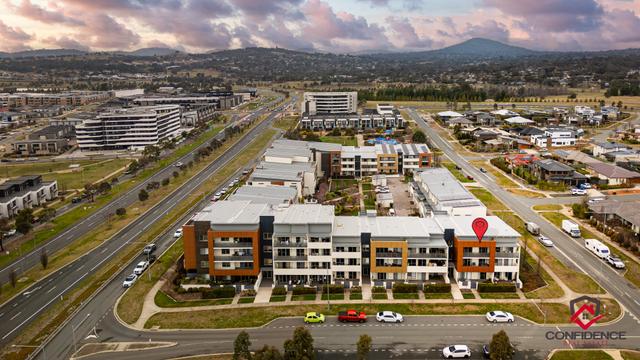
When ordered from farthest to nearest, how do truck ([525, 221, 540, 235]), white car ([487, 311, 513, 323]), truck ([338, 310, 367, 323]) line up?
truck ([525, 221, 540, 235]) → truck ([338, 310, 367, 323]) → white car ([487, 311, 513, 323])

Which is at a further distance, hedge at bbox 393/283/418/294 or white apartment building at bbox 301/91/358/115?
white apartment building at bbox 301/91/358/115

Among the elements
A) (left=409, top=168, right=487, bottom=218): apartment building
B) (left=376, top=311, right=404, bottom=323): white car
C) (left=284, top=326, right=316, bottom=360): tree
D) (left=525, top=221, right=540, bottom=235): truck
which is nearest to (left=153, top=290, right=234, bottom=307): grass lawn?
(left=284, top=326, right=316, bottom=360): tree

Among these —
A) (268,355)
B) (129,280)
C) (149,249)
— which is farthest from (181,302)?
(268,355)

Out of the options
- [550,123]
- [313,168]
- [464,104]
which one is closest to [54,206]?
[313,168]

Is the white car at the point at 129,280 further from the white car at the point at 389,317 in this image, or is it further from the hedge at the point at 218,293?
the white car at the point at 389,317

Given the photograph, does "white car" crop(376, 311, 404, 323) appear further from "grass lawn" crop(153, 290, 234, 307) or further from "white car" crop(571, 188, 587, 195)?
"white car" crop(571, 188, 587, 195)

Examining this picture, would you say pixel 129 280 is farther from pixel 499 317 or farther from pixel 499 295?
pixel 499 295
